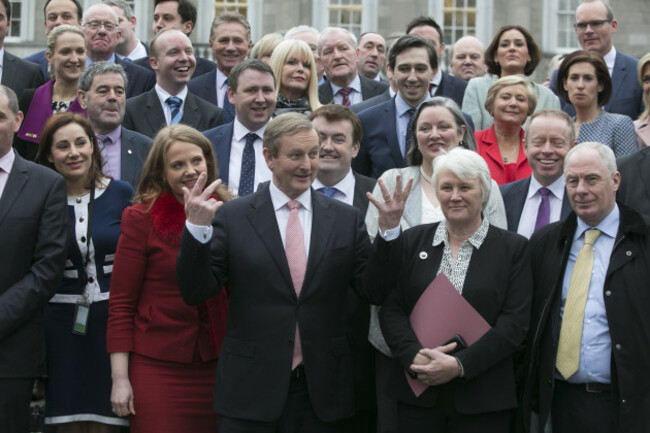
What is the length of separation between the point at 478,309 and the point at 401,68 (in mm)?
2794

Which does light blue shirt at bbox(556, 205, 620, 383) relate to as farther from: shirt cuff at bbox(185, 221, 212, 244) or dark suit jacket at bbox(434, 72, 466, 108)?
dark suit jacket at bbox(434, 72, 466, 108)

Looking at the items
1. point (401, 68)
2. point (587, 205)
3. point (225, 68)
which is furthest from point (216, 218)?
point (225, 68)

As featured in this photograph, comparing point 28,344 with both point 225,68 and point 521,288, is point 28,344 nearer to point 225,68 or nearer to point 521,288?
point 521,288

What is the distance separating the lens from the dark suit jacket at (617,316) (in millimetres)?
5289

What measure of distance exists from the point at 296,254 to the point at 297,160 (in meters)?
0.50

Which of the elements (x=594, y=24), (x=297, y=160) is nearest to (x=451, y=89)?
(x=594, y=24)

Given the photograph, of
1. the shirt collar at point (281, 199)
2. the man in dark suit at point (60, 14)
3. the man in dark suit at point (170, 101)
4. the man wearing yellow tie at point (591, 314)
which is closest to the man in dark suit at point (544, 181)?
the man wearing yellow tie at point (591, 314)

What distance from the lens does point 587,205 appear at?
18.2 feet

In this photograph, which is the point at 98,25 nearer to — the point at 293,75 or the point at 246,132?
the point at 293,75

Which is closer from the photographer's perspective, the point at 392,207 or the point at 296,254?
the point at 392,207

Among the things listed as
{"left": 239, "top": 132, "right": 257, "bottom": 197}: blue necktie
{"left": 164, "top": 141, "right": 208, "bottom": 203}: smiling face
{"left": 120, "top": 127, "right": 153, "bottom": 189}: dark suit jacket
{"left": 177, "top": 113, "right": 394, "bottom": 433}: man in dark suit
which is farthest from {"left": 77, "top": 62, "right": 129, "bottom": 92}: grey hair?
{"left": 177, "top": 113, "right": 394, "bottom": 433}: man in dark suit

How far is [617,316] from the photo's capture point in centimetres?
535

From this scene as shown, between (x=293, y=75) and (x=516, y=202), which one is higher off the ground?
(x=293, y=75)

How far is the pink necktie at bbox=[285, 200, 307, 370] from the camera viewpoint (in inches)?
214
